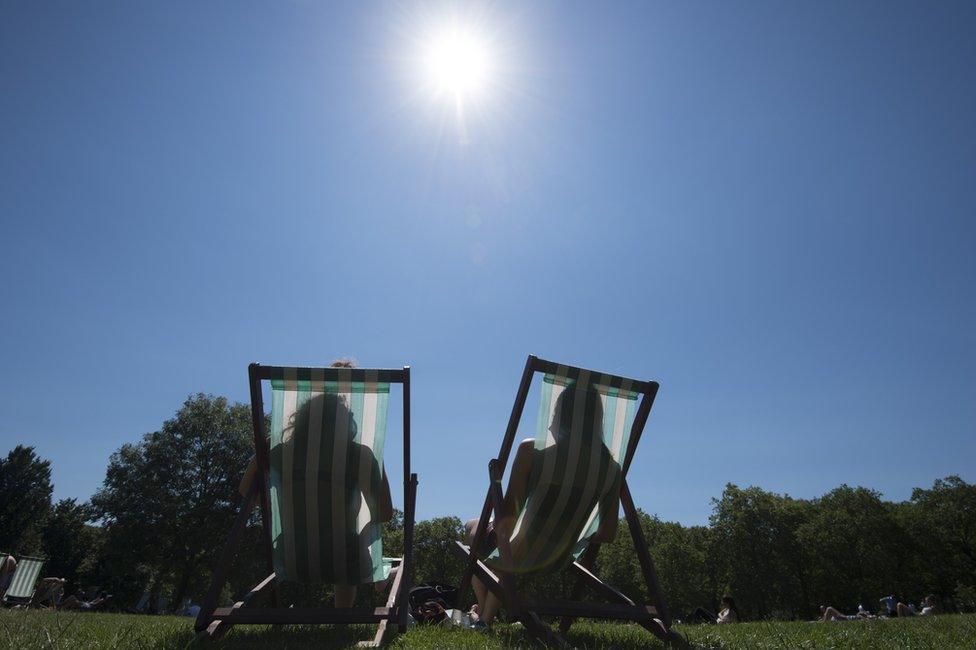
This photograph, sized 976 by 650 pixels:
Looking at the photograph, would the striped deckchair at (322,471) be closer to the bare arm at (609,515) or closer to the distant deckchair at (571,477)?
the distant deckchair at (571,477)

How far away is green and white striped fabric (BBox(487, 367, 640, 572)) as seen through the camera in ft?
11.3

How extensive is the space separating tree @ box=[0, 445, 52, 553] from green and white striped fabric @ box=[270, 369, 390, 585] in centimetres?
5020

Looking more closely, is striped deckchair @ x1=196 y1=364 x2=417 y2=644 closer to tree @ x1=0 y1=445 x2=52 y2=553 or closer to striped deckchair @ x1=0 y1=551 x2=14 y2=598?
striped deckchair @ x1=0 y1=551 x2=14 y2=598

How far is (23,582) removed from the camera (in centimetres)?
1092

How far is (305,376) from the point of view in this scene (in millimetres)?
3250

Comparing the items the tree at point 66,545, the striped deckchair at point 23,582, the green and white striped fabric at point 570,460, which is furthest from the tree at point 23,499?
the green and white striped fabric at point 570,460

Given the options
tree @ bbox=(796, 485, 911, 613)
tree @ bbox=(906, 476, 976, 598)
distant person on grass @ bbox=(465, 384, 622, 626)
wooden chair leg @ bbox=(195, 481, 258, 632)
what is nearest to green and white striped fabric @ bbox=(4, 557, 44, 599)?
wooden chair leg @ bbox=(195, 481, 258, 632)

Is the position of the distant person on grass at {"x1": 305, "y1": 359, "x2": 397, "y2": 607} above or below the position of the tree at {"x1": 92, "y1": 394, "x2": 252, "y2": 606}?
below

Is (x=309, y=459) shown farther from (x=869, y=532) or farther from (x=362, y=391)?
(x=869, y=532)

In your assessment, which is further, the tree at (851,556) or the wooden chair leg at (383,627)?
the tree at (851,556)

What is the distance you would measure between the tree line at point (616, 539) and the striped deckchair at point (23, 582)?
35.8 feet

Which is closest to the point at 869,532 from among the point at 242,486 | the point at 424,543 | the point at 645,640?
the point at 424,543

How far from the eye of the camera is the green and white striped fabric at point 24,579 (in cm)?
1056

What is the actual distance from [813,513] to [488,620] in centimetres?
3888
